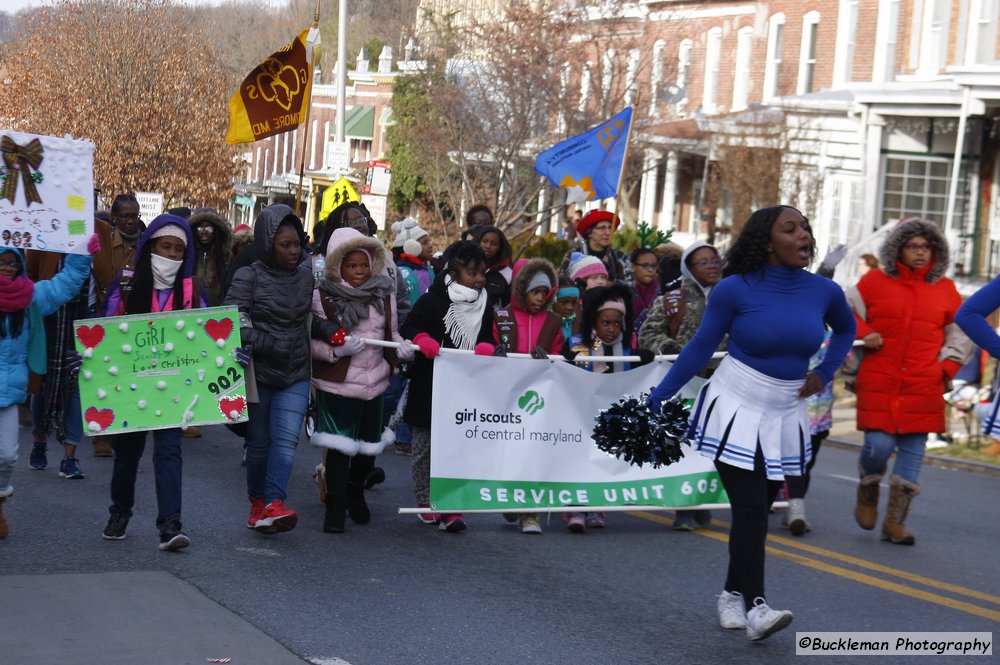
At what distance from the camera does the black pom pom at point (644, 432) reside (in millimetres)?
6867

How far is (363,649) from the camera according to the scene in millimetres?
6324

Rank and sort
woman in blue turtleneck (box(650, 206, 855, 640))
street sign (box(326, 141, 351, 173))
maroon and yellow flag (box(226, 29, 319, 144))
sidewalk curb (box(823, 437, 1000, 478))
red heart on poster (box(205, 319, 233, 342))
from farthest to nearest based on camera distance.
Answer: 1. street sign (box(326, 141, 351, 173))
2. sidewalk curb (box(823, 437, 1000, 478))
3. maroon and yellow flag (box(226, 29, 319, 144))
4. red heart on poster (box(205, 319, 233, 342))
5. woman in blue turtleneck (box(650, 206, 855, 640))

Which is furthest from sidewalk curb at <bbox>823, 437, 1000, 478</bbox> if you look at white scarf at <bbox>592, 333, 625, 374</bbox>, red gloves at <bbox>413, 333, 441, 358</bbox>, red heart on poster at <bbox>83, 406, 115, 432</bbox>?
red heart on poster at <bbox>83, 406, 115, 432</bbox>

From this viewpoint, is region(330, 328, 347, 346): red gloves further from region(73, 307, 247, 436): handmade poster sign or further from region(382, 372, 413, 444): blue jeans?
region(382, 372, 413, 444): blue jeans

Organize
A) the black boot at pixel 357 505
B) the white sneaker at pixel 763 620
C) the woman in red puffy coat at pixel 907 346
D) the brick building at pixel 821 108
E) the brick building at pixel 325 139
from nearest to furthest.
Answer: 1. the white sneaker at pixel 763 620
2. the woman in red puffy coat at pixel 907 346
3. the black boot at pixel 357 505
4. the brick building at pixel 821 108
5. the brick building at pixel 325 139

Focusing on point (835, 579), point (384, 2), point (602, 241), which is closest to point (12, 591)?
point (835, 579)

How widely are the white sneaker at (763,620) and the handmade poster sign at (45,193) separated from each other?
4.09 meters

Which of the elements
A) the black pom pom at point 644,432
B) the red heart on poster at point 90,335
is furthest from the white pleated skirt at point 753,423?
the red heart on poster at point 90,335

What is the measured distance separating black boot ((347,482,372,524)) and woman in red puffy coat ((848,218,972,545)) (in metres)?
3.22

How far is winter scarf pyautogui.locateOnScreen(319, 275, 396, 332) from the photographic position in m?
8.83

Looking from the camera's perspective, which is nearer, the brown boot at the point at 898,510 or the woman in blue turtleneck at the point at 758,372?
the woman in blue turtleneck at the point at 758,372

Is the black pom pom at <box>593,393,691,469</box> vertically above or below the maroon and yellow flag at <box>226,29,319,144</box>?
below

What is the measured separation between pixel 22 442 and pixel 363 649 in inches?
275

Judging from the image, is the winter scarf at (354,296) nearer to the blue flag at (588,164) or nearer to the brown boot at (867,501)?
the brown boot at (867,501)
